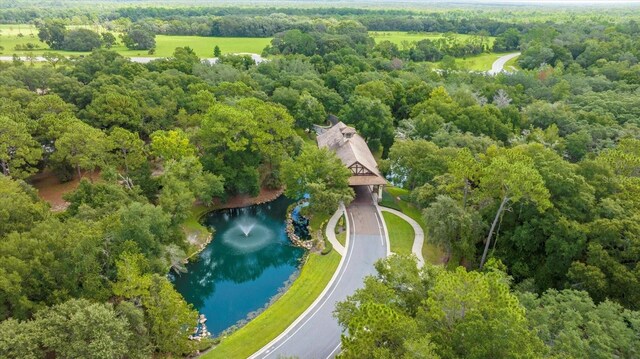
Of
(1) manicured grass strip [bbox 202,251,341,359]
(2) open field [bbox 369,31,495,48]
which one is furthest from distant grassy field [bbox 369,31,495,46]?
(1) manicured grass strip [bbox 202,251,341,359]

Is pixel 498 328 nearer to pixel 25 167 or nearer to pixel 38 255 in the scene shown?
pixel 38 255

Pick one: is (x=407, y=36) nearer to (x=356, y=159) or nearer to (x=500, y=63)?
(x=500, y=63)

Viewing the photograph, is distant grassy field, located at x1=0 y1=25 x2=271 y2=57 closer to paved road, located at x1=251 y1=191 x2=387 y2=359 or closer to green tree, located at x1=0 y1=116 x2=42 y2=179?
green tree, located at x1=0 y1=116 x2=42 y2=179

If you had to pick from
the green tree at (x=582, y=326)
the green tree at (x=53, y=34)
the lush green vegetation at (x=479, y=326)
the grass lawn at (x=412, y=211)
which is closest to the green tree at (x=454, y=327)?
the lush green vegetation at (x=479, y=326)

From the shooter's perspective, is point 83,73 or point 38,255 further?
point 83,73

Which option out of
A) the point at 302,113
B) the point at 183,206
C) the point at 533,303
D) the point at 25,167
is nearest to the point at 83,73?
the point at 25,167

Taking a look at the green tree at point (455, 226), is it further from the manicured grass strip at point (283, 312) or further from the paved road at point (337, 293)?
the manicured grass strip at point (283, 312)

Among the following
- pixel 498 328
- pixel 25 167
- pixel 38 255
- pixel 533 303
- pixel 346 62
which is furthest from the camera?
pixel 346 62
